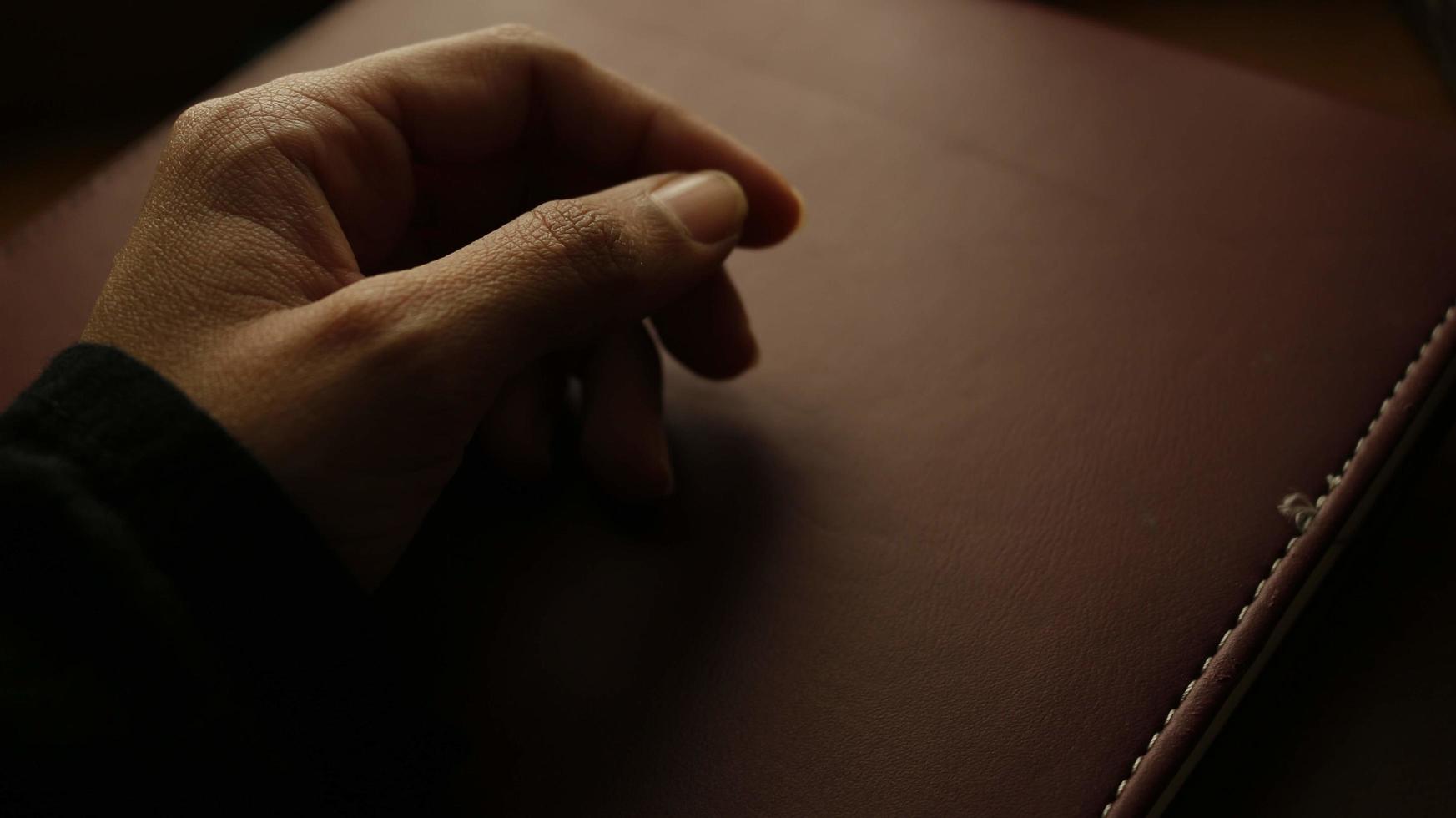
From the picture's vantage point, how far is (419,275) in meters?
0.35

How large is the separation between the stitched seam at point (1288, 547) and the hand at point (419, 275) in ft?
0.74

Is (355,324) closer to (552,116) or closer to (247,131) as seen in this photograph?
(247,131)

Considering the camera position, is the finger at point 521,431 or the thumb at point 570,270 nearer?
the thumb at point 570,270

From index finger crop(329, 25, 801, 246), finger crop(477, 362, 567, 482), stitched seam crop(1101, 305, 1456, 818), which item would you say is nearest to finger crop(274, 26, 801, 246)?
index finger crop(329, 25, 801, 246)

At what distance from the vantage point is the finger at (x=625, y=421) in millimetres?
451

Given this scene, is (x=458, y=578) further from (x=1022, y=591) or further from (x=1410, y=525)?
(x=1410, y=525)

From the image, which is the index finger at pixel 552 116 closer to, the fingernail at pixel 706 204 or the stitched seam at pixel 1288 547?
the fingernail at pixel 706 204

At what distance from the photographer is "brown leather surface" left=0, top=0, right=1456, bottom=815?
0.40m

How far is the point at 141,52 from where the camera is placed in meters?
0.96

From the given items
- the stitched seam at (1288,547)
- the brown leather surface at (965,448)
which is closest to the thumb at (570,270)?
the brown leather surface at (965,448)

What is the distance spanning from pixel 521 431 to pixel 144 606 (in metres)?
0.19

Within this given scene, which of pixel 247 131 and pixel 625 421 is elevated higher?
pixel 247 131

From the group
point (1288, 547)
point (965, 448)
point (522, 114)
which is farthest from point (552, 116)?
point (1288, 547)

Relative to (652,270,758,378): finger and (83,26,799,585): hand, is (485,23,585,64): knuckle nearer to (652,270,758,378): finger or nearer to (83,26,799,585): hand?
(83,26,799,585): hand
